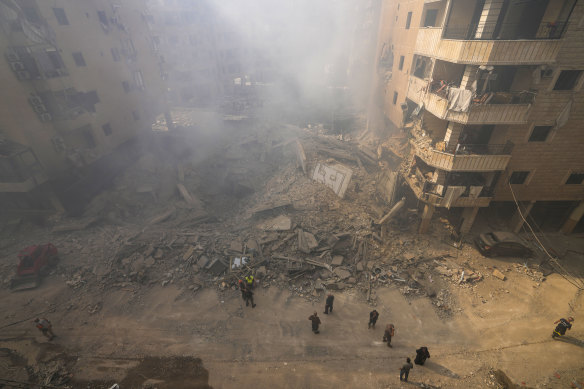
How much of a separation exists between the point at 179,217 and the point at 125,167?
9.20 m

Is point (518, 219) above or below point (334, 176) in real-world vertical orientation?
below

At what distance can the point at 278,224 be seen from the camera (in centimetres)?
1622

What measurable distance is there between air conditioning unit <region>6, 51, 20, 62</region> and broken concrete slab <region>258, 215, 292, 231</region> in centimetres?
1759

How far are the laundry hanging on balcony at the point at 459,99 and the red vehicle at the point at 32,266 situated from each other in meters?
23.1

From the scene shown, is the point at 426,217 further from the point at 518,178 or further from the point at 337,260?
the point at 337,260

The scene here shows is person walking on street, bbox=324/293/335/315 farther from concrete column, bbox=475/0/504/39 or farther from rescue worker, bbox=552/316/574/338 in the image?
concrete column, bbox=475/0/504/39

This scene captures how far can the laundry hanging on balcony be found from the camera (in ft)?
40.9

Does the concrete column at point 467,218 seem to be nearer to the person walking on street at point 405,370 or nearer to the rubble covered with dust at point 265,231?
the rubble covered with dust at point 265,231

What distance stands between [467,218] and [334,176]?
912 centimetres

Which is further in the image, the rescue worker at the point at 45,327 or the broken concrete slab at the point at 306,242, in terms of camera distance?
the broken concrete slab at the point at 306,242

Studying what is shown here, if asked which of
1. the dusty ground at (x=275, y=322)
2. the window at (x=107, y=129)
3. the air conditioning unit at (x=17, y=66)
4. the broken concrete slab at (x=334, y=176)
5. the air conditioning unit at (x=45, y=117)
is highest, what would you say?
the air conditioning unit at (x=17, y=66)

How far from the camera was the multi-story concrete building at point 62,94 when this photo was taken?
15.3m

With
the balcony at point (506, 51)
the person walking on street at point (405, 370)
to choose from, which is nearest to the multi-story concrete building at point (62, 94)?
the person walking on street at point (405, 370)

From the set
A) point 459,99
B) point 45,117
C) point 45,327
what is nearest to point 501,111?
point 459,99
